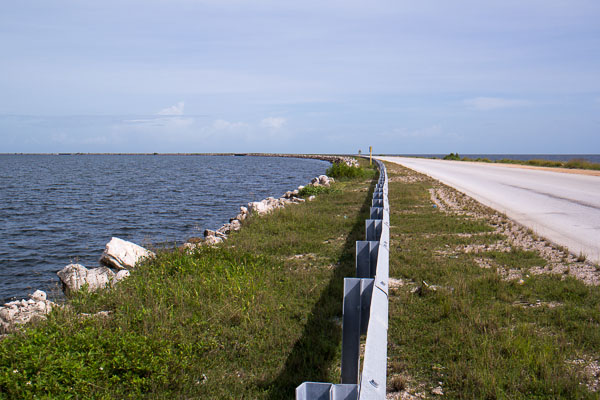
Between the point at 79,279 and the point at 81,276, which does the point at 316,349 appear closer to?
the point at 79,279

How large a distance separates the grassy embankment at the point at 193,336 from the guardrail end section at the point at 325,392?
1719 millimetres

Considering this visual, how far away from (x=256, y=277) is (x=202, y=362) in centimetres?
227

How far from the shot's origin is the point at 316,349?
165 inches

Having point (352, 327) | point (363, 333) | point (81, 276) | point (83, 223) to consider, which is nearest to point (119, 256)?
point (81, 276)

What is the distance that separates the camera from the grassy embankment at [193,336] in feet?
12.0

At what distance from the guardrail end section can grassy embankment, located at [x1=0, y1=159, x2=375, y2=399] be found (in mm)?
1719

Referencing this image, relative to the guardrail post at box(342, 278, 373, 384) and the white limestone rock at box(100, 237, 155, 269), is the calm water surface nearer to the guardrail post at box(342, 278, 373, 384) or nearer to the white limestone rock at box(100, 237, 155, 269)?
the white limestone rock at box(100, 237, 155, 269)

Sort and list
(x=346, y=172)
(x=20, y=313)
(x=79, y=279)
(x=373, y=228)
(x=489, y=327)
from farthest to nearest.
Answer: (x=346, y=172) < (x=79, y=279) < (x=20, y=313) < (x=373, y=228) < (x=489, y=327)

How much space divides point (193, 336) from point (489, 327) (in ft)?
9.79

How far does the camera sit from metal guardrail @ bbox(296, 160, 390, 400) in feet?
6.35

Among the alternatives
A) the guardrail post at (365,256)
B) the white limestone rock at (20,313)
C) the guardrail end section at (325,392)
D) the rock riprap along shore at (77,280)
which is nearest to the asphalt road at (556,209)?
the guardrail post at (365,256)

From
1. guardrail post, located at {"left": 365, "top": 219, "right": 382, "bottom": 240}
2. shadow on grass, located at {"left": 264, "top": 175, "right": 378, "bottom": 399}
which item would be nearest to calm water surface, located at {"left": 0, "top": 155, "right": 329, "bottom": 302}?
shadow on grass, located at {"left": 264, "top": 175, "right": 378, "bottom": 399}

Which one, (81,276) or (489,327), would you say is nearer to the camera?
(489,327)

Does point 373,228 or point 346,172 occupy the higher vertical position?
point 346,172
